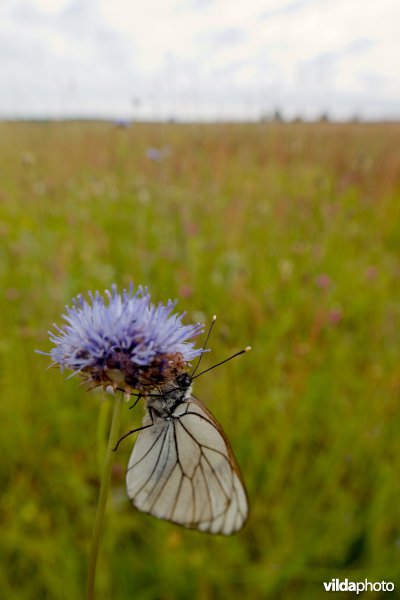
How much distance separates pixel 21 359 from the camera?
104 inches

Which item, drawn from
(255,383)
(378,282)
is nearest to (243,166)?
(378,282)

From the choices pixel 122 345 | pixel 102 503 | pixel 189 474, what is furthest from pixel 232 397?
pixel 102 503

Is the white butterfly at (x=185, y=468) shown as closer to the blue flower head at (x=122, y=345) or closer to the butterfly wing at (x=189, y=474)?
the butterfly wing at (x=189, y=474)

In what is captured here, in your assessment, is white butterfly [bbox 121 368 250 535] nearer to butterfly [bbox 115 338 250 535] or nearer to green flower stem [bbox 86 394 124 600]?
butterfly [bbox 115 338 250 535]

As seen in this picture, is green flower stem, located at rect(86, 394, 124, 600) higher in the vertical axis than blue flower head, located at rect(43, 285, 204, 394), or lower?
lower

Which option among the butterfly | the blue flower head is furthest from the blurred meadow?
the butterfly

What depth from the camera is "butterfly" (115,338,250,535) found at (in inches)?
46.7

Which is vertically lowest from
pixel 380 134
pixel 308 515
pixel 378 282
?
pixel 308 515

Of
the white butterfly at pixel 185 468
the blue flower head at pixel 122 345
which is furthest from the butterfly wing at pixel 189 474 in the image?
the blue flower head at pixel 122 345

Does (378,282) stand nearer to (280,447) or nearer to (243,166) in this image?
(280,447)

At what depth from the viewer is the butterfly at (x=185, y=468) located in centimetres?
119

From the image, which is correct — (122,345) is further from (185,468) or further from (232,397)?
(232,397)

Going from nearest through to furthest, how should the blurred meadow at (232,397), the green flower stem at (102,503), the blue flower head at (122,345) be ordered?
the green flower stem at (102,503) → the blue flower head at (122,345) → the blurred meadow at (232,397)

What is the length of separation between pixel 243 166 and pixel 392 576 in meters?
5.38
